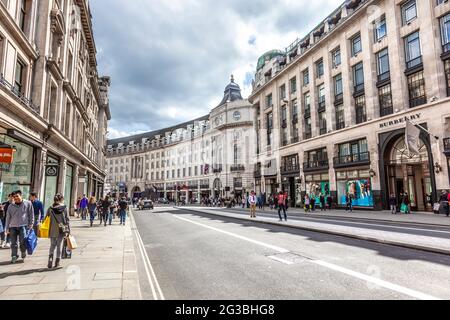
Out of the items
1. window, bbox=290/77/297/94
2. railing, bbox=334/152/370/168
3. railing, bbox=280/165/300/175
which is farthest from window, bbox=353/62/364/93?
railing, bbox=280/165/300/175

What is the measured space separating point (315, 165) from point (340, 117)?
626 cm

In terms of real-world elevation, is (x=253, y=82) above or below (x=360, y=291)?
above

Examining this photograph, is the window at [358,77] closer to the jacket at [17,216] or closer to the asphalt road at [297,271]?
the asphalt road at [297,271]

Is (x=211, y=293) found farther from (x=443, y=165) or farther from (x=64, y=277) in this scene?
(x=443, y=165)

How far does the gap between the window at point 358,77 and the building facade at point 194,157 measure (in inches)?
1022

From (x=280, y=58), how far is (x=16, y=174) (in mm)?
39119

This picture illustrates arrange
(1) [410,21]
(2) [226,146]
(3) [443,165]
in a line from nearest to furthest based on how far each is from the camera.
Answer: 1. (3) [443,165]
2. (1) [410,21]
3. (2) [226,146]

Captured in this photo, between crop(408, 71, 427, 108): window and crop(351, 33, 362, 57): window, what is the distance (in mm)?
7041

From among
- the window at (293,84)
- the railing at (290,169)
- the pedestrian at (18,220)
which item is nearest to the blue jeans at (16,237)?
the pedestrian at (18,220)

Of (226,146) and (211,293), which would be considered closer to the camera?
(211,293)

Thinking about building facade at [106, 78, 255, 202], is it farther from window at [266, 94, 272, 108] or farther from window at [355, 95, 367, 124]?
window at [355, 95, 367, 124]

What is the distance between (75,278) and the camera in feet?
18.3

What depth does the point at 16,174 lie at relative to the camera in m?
13.2

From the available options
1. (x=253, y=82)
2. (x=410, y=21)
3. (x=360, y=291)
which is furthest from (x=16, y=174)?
(x=253, y=82)
